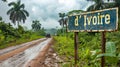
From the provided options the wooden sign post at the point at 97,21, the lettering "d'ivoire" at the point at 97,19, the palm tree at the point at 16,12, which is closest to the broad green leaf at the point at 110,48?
the wooden sign post at the point at 97,21

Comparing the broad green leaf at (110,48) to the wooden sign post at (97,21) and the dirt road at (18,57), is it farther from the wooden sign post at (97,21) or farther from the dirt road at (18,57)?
the dirt road at (18,57)

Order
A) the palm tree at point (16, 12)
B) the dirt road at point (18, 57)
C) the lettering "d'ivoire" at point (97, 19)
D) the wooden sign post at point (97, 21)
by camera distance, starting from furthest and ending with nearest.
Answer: the palm tree at point (16, 12)
the dirt road at point (18, 57)
the lettering "d'ivoire" at point (97, 19)
the wooden sign post at point (97, 21)

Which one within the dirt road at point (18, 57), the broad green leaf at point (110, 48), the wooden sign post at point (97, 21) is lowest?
the dirt road at point (18, 57)

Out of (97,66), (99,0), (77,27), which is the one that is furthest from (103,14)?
(99,0)

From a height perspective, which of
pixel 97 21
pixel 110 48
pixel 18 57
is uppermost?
pixel 97 21

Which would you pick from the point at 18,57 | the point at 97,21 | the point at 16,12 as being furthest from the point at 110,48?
the point at 16,12

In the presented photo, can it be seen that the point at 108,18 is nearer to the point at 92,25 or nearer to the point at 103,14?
the point at 103,14

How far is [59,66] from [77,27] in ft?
8.88

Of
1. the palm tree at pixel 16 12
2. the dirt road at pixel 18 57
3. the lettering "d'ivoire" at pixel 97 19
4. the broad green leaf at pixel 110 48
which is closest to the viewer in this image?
the lettering "d'ivoire" at pixel 97 19

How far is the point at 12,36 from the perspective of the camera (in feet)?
126

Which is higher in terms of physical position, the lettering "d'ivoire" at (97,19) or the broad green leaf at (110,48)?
the lettering "d'ivoire" at (97,19)

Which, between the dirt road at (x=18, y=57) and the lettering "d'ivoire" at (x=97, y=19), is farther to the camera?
the dirt road at (x=18, y=57)

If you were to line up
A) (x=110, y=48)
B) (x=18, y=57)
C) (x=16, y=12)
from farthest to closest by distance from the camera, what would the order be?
(x=16, y=12) → (x=18, y=57) → (x=110, y=48)

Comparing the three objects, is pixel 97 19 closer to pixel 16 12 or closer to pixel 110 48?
pixel 110 48
